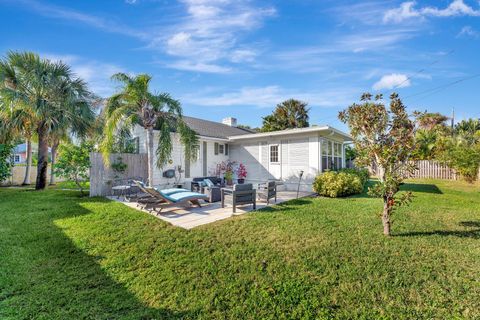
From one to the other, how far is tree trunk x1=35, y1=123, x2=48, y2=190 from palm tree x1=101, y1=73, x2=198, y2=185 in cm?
567

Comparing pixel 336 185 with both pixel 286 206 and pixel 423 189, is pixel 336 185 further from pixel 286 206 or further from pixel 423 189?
pixel 423 189

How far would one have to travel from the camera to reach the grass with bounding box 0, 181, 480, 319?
332cm

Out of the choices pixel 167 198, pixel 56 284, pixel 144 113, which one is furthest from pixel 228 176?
pixel 56 284

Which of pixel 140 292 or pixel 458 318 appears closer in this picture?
pixel 458 318

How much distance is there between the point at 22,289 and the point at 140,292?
194cm

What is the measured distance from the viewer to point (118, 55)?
11430mm

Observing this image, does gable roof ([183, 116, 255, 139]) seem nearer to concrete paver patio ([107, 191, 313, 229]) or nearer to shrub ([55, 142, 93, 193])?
shrub ([55, 142, 93, 193])

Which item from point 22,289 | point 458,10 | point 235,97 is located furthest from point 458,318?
point 235,97

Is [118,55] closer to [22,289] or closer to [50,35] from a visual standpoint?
[50,35]

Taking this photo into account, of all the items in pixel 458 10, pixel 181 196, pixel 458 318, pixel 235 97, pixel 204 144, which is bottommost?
pixel 458 318

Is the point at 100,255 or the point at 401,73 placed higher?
the point at 401,73

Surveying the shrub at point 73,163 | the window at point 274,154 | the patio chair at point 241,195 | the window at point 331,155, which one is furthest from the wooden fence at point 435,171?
the shrub at point 73,163

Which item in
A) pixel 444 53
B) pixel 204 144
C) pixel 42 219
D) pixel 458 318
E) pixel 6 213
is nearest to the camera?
pixel 458 318

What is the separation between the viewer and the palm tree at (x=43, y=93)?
40.3ft
